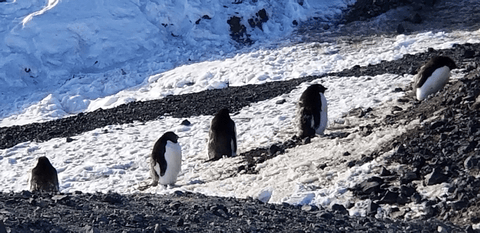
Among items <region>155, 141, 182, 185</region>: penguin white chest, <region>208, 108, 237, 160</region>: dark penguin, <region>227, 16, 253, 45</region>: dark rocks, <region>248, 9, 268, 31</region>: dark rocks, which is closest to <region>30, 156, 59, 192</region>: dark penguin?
<region>155, 141, 182, 185</region>: penguin white chest

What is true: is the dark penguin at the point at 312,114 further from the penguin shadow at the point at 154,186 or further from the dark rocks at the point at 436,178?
the dark rocks at the point at 436,178

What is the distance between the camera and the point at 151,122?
1466 cm

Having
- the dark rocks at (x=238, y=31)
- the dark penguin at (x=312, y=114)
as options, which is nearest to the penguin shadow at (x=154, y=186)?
the dark penguin at (x=312, y=114)

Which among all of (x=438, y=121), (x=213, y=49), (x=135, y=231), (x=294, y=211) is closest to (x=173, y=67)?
(x=213, y=49)

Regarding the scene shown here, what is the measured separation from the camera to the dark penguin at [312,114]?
1159cm

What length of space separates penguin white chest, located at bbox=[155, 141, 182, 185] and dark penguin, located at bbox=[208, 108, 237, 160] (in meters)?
0.63

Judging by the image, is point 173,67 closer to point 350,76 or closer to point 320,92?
point 350,76

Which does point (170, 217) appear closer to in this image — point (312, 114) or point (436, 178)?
point (436, 178)

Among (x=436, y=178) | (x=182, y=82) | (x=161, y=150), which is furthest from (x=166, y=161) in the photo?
(x=182, y=82)

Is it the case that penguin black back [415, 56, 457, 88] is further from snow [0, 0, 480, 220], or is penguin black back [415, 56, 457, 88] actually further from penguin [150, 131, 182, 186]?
penguin [150, 131, 182, 186]

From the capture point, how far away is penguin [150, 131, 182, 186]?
36.4 ft

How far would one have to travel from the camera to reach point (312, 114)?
11.6 m

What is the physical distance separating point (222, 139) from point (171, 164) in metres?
0.94

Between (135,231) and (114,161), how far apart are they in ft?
21.8
